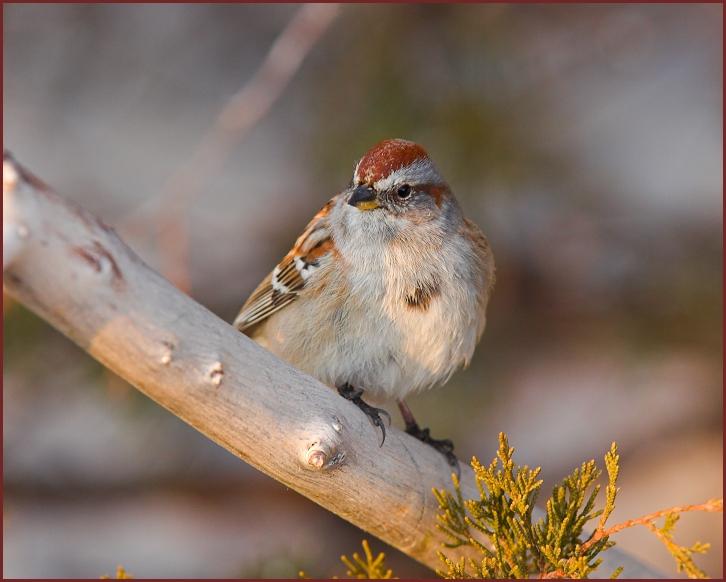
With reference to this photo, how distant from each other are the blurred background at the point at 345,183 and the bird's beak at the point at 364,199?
1.27 feet

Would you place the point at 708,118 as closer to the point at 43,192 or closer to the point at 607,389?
the point at 607,389

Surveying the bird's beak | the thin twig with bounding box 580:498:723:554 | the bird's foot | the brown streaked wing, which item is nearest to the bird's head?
the bird's beak

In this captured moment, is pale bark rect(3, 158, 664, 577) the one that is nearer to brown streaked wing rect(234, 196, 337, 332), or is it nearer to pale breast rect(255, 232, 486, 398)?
pale breast rect(255, 232, 486, 398)

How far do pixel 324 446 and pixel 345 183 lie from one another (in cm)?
147

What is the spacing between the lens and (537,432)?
140 inches

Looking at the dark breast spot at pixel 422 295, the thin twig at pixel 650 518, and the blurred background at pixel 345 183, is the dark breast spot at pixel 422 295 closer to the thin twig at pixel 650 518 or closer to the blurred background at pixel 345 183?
the blurred background at pixel 345 183

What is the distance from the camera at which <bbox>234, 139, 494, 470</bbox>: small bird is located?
178 cm

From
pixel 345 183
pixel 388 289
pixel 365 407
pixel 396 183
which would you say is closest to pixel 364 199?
pixel 396 183

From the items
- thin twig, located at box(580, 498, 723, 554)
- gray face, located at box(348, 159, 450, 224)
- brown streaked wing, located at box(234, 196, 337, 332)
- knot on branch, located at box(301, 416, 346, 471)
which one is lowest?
thin twig, located at box(580, 498, 723, 554)

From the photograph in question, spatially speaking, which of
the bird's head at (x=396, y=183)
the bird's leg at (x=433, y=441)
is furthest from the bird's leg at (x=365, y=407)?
the bird's head at (x=396, y=183)

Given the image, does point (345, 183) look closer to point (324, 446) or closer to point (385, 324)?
point (385, 324)

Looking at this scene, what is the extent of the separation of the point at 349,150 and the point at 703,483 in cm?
199

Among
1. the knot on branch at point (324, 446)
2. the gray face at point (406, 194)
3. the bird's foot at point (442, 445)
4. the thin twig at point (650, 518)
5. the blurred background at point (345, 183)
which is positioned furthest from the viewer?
the blurred background at point (345, 183)

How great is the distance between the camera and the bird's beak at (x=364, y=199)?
1.78m
